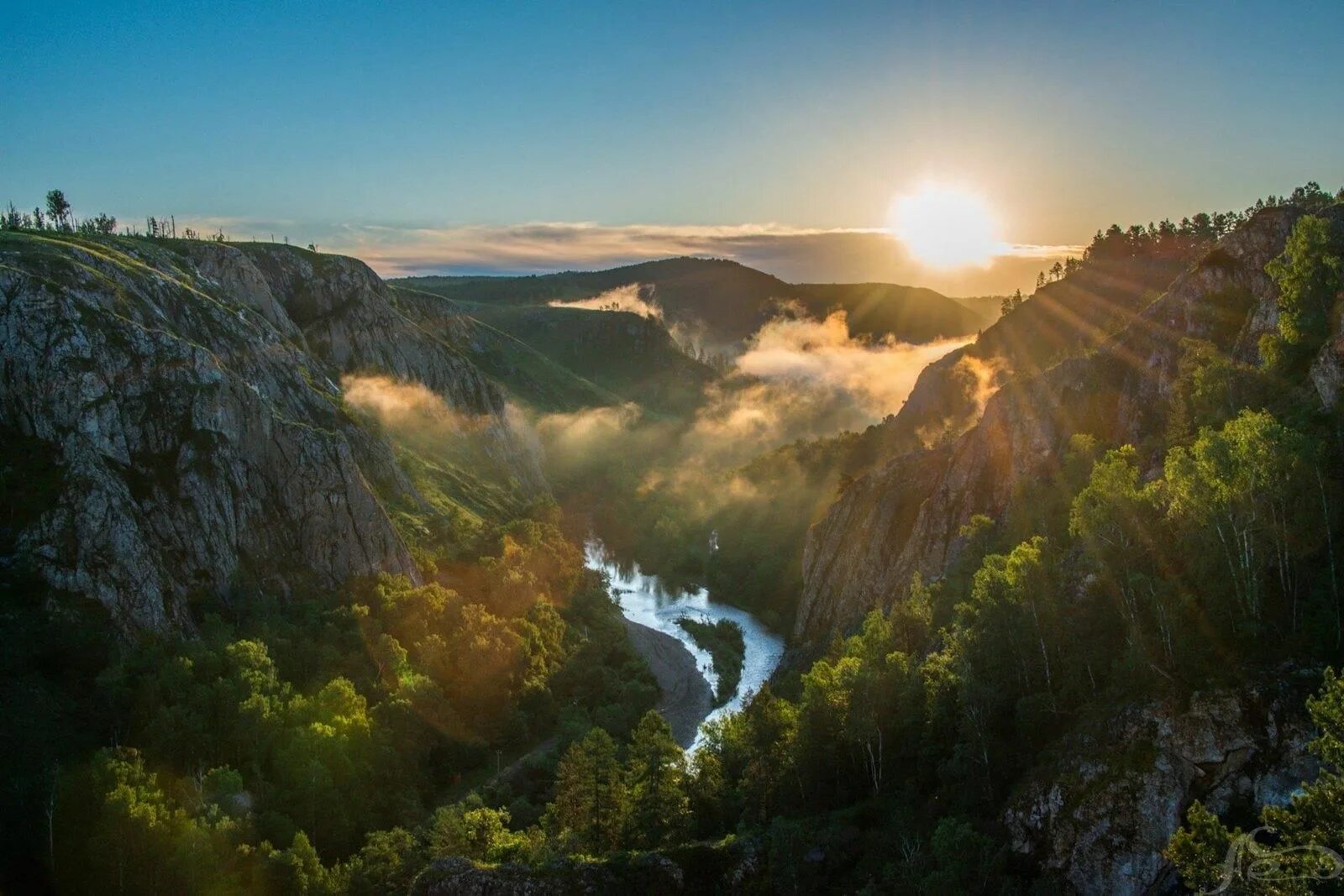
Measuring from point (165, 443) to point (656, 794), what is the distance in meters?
59.8

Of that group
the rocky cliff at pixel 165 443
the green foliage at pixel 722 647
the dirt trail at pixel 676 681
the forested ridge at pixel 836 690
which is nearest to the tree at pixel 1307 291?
the forested ridge at pixel 836 690

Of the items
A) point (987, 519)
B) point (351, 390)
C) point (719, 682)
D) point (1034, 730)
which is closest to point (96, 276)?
point (351, 390)

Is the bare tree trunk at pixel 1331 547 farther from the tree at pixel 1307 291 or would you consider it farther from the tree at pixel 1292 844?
the tree at pixel 1307 291

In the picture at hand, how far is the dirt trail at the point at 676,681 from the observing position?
92575mm

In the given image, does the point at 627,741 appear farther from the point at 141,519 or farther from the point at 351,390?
the point at 351,390

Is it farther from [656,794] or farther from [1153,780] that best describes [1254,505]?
[656,794]

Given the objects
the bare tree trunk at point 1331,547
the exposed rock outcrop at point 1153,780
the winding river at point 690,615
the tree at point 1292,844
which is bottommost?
the winding river at point 690,615

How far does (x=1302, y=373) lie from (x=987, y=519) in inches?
1008

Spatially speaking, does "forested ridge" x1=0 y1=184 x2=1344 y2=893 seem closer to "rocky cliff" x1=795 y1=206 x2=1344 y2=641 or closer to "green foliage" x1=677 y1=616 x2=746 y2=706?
"rocky cliff" x1=795 y1=206 x2=1344 y2=641

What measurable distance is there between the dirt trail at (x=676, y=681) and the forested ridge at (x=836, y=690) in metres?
3.47

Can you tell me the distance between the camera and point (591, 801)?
167 feet

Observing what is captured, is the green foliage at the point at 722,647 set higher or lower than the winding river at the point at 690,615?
higher

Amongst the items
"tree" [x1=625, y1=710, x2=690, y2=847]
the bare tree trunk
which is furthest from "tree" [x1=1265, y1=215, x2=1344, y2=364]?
"tree" [x1=625, y1=710, x2=690, y2=847]

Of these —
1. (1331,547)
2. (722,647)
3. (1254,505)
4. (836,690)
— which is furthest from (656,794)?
(722,647)
